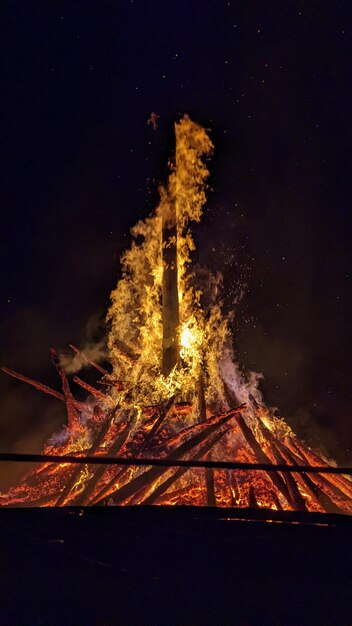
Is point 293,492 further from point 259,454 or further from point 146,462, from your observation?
point 146,462

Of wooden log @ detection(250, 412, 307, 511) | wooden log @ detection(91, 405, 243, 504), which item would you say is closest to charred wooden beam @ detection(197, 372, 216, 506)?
wooden log @ detection(91, 405, 243, 504)

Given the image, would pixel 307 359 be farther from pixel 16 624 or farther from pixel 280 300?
pixel 16 624

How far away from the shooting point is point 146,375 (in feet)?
26.0

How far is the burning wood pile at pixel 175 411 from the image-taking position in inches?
239

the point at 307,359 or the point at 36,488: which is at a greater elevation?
the point at 307,359

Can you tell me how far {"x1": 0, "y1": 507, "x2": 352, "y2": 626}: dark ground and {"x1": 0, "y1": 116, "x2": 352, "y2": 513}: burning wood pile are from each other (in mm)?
1202

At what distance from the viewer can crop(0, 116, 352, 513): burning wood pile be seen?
239 inches

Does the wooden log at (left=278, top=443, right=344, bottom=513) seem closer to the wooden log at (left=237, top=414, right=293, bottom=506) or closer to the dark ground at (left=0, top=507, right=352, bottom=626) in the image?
the wooden log at (left=237, top=414, right=293, bottom=506)

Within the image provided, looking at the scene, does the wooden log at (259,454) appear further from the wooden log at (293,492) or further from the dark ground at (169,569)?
the dark ground at (169,569)

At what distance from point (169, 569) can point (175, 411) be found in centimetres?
331

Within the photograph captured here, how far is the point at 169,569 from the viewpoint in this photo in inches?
159

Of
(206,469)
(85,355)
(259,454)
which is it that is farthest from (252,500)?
(85,355)

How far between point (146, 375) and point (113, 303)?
148 inches

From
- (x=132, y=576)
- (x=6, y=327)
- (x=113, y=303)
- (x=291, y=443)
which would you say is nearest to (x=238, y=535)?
(x=132, y=576)
